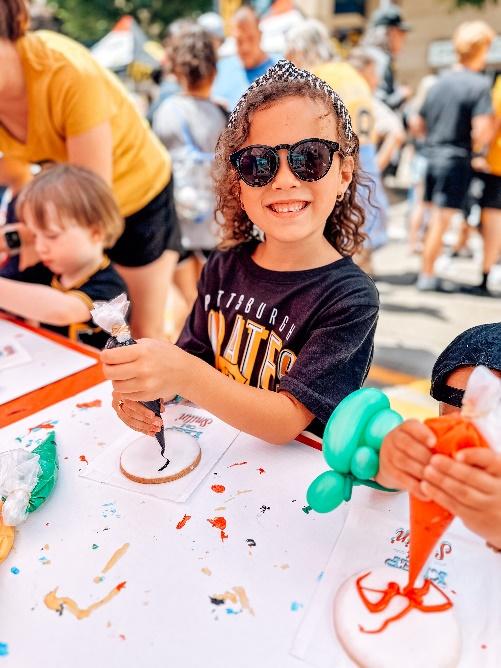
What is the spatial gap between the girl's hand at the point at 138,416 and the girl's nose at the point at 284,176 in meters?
0.46

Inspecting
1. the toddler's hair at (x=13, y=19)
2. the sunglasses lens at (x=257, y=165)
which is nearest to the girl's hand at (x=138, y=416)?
the sunglasses lens at (x=257, y=165)

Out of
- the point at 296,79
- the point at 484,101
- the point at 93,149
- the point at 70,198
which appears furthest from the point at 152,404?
the point at 484,101

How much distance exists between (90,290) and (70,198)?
0.89 ft

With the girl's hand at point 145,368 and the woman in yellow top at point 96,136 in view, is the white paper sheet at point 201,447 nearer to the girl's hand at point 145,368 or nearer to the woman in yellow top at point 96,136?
the girl's hand at point 145,368

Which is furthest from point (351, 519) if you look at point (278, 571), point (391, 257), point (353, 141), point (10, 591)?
point (391, 257)

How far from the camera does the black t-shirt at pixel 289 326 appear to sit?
101 centimetres

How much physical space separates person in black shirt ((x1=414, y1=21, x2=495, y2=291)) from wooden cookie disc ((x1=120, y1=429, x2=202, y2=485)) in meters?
3.36

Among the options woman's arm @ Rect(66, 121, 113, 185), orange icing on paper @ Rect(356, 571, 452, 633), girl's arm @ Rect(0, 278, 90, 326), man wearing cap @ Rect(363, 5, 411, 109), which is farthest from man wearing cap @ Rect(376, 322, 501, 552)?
man wearing cap @ Rect(363, 5, 411, 109)

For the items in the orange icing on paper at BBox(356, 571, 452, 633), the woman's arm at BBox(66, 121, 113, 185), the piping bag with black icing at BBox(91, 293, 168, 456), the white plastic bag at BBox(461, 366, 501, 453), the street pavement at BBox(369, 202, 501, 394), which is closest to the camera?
the white plastic bag at BBox(461, 366, 501, 453)

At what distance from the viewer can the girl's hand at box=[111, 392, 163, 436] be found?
910 millimetres

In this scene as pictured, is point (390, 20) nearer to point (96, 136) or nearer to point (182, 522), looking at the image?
point (96, 136)

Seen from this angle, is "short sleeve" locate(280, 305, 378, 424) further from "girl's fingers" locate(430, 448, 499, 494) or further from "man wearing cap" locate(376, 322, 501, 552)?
"girl's fingers" locate(430, 448, 499, 494)

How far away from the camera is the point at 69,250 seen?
1636 millimetres

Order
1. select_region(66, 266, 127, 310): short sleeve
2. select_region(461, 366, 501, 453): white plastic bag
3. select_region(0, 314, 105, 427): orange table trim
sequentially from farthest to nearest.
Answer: select_region(66, 266, 127, 310): short sleeve → select_region(0, 314, 105, 427): orange table trim → select_region(461, 366, 501, 453): white plastic bag
